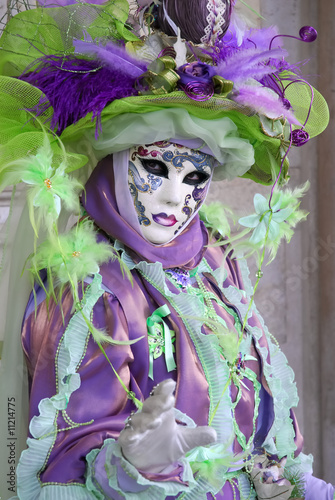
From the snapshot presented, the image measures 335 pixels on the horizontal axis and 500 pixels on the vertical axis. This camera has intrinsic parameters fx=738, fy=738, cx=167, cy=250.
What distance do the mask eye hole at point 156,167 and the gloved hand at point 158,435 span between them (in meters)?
0.44

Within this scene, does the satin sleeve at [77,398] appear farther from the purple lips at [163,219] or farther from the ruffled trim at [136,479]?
the purple lips at [163,219]

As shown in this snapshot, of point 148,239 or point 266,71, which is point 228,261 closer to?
point 148,239

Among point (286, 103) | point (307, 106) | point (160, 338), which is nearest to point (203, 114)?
point (286, 103)

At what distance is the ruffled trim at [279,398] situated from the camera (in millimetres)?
1454

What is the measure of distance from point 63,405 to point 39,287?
226 millimetres

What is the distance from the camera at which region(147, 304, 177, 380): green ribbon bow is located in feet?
4.23

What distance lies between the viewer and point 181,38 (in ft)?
4.34

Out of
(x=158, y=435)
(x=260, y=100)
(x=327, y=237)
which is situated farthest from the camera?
(x=327, y=237)

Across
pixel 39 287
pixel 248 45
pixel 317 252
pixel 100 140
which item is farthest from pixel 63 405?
pixel 317 252

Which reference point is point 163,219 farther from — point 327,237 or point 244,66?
point 327,237

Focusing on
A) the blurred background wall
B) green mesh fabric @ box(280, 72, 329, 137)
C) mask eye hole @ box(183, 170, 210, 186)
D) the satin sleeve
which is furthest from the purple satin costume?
the blurred background wall

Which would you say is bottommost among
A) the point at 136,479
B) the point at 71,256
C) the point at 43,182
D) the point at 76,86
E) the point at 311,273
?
the point at 311,273

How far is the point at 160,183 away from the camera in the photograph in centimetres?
133

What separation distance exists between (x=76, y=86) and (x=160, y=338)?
0.46 m
